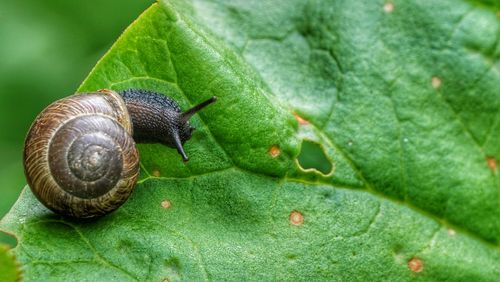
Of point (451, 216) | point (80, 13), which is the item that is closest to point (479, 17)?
point (451, 216)

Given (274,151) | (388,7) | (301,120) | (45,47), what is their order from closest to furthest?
(274,151) → (301,120) → (388,7) → (45,47)

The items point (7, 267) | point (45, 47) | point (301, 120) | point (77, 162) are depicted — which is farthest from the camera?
point (45, 47)

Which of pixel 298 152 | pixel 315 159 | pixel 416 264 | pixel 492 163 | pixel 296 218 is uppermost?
pixel 298 152

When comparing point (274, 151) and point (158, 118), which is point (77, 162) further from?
point (274, 151)

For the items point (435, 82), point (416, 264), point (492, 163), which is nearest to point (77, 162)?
point (416, 264)

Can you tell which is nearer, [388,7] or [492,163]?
[492,163]

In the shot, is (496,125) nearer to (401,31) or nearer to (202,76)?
(401,31)

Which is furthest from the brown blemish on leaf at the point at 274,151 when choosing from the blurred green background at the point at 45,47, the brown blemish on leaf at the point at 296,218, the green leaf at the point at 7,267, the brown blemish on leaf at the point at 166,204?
the blurred green background at the point at 45,47
